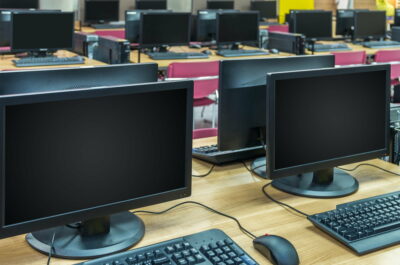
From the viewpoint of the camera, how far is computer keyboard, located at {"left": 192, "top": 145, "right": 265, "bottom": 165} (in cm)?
211

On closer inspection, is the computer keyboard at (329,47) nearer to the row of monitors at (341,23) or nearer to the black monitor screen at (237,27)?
the row of monitors at (341,23)

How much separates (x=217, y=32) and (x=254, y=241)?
172 inches

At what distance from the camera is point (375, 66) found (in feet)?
5.96

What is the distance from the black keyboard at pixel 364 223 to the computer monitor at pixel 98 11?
308 inches

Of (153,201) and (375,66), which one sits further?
(375,66)

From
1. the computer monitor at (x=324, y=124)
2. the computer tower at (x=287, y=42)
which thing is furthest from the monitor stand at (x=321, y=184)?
the computer tower at (x=287, y=42)

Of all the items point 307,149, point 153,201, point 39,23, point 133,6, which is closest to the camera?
point 153,201

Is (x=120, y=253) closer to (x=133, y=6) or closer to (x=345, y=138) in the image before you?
(x=345, y=138)

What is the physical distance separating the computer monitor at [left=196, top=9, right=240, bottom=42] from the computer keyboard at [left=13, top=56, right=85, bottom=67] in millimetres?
1477

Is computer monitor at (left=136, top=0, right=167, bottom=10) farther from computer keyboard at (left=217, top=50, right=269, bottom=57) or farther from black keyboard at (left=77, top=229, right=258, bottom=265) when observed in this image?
black keyboard at (left=77, top=229, right=258, bottom=265)

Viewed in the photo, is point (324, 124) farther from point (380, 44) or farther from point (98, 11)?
point (98, 11)

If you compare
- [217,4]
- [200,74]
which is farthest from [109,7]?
[200,74]

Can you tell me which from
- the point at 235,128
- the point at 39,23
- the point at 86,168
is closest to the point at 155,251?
the point at 86,168

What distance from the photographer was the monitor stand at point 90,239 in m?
1.39
